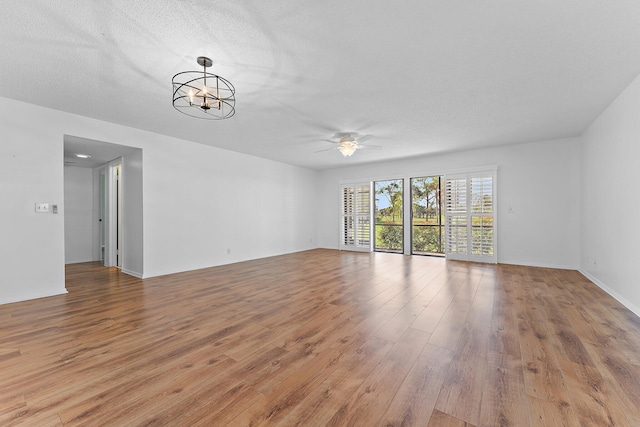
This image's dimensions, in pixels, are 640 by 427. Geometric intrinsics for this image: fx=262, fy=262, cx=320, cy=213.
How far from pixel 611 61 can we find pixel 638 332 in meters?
2.50

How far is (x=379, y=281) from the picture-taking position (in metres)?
4.16

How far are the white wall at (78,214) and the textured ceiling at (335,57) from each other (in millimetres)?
3264

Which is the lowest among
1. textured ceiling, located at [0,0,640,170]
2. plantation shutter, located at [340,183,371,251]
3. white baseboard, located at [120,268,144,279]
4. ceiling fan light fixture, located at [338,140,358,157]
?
white baseboard, located at [120,268,144,279]

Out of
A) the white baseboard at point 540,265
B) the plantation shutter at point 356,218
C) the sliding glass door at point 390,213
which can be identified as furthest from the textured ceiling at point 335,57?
the sliding glass door at point 390,213

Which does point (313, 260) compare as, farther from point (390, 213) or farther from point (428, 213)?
point (428, 213)

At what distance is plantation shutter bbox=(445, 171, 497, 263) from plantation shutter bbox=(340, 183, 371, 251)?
2.13 meters

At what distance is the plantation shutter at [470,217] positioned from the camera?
18.6ft

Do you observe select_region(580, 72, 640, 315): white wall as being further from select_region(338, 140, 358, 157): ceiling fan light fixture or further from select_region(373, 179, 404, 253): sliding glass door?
select_region(373, 179, 404, 253): sliding glass door

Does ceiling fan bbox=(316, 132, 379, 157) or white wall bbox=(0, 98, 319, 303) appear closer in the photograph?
white wall bbox=(0, 98, 319, 303)

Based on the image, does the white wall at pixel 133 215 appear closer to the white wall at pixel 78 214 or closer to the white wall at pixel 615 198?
the white wall at pixel 78 214

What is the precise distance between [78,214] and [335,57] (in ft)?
23.1

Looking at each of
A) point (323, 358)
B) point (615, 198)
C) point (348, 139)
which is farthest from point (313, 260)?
point (615, 198)

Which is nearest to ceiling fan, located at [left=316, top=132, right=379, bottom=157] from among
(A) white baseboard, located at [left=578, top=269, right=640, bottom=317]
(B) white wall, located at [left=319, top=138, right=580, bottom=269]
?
(B) white wall, located at [left=319, top=138, right=580, bottom=269]

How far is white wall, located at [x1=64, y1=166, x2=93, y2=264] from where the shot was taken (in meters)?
5.98
